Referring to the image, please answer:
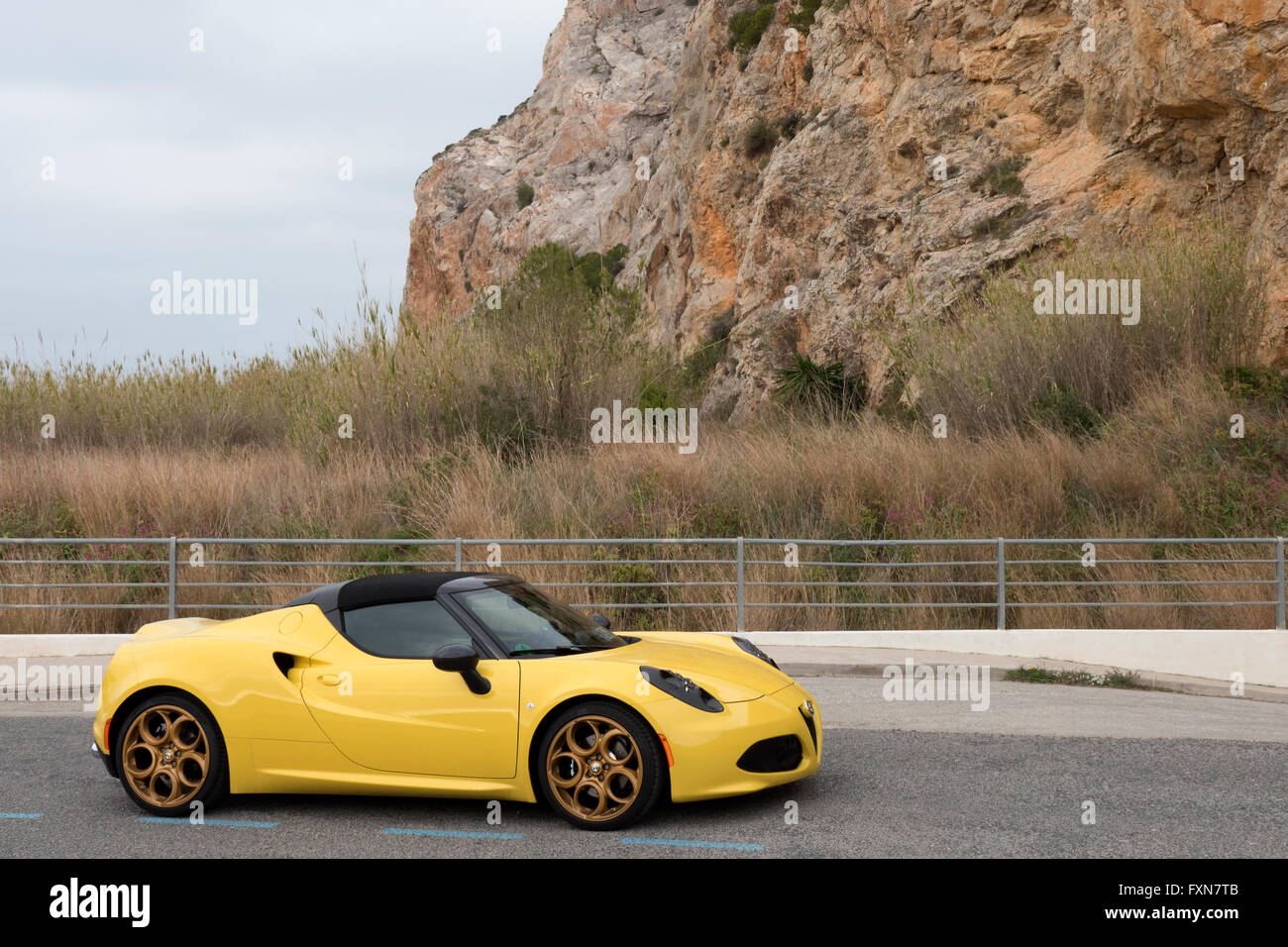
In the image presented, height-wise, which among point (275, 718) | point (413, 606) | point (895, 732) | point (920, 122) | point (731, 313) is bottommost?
point (895, 732)

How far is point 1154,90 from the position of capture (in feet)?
74.7

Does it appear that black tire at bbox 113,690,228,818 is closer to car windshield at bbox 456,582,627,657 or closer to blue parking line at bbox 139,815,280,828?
blue parking line at bbox 139,815,280,828

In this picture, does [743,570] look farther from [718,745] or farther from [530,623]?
[718,745]

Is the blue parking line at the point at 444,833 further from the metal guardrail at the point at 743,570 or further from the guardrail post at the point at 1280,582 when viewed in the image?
the guardrail post at the point at 1280,582

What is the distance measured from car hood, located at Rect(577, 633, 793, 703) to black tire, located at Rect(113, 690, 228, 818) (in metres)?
2.11

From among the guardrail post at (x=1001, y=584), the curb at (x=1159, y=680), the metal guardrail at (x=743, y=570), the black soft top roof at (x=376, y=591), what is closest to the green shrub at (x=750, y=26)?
the metal guardrail at (x=743, y=570)

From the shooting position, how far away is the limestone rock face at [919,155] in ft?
71.3

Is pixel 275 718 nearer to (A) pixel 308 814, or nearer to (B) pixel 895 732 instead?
(A) pixel 308 814

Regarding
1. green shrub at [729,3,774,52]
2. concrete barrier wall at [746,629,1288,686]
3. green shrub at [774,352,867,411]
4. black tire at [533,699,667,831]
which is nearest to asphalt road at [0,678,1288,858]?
black tire at [533,699,667,831]

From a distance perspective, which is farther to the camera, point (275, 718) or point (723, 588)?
point (723, 588)

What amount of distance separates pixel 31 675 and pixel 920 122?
23.9 meters

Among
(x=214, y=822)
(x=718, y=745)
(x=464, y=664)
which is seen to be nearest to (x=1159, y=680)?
(x=718, y=745)

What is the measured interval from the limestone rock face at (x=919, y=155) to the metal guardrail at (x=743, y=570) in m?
6.78
